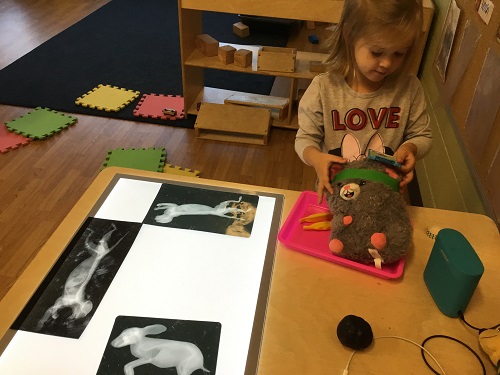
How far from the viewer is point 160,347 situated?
0.60 meters

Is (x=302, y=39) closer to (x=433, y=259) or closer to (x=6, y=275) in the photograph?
(x=6, y=275)

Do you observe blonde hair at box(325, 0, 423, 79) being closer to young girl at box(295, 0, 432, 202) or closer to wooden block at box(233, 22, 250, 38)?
young girl at box(295, 0, 432, 202)

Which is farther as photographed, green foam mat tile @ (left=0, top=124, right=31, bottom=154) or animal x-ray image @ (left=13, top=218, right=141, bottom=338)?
green foam mat tile @ (left=0, top=124, right=31, bottom=154)

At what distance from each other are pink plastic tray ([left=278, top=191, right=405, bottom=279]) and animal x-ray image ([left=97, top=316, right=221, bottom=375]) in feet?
0.66

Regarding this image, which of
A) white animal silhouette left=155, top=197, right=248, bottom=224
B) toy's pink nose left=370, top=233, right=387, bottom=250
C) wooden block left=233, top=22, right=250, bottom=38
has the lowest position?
toy's pink nose left=370, top=233, right=387, bottom=250

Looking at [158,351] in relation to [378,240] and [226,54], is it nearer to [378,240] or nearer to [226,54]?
[378,240]

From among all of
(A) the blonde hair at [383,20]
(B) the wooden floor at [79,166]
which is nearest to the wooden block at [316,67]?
(B) the wooden floor at [79,166]

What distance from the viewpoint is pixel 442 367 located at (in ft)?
1.90

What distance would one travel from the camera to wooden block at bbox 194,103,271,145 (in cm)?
210

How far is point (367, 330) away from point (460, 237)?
0.65 ft

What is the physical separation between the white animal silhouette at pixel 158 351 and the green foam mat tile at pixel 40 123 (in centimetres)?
170

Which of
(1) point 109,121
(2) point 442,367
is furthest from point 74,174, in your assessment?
(2) point 442,367

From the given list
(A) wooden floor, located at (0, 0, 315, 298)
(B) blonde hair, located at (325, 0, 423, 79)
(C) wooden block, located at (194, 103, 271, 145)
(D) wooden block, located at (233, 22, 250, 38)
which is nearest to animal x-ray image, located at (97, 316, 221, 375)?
(B) blonde hair, located at (325, 0, 423, 79)

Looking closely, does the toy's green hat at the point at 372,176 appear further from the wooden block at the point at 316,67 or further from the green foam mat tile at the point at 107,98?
the green foam mat tile at the point at 107,98
